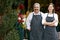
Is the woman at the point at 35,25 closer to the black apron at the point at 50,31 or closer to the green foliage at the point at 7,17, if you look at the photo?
the black apron at the point at 50,31

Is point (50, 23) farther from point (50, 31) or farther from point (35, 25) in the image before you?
point (35, 25)

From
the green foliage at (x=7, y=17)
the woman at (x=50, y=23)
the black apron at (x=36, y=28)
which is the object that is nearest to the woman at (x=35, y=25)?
the black apron at (x=36, y=28)

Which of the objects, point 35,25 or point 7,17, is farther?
point 35,25

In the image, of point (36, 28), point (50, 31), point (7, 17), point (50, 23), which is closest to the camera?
point (7, 17)

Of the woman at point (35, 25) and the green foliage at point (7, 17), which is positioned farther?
the woman at point (35, 25)

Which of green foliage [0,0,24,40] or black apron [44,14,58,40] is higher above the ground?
green foliage [0,0,24,40]

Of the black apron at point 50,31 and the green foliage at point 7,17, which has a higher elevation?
the green foliage at point 7,17

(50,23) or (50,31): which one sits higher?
(50,23)

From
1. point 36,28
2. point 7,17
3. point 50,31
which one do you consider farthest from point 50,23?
point 7,17

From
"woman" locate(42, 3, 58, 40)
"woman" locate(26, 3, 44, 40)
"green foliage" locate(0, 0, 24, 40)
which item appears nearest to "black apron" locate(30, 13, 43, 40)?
"woman" locate(26, 3, 44, 40)

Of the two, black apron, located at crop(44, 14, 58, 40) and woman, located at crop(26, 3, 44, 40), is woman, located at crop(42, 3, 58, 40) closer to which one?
black apron, located at crop(44, 14, 58, 40)

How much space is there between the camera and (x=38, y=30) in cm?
977

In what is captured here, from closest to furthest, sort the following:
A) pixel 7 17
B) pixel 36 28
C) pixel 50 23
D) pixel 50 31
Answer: pixel 7 17, pixel 50 23, pixel 50 31, pixel 36 28

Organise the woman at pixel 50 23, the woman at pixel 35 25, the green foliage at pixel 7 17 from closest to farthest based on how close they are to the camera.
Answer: the green foliage at pixel 7 17, the woman at pixel 50 23, the woman at pixel 35 25
